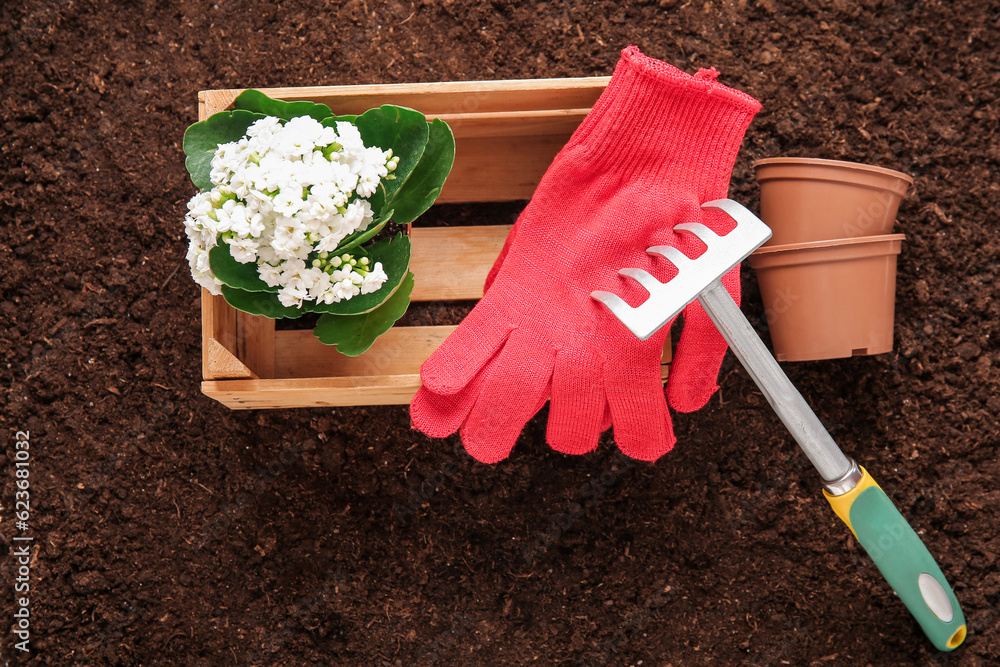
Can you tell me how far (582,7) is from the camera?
4.37 ft

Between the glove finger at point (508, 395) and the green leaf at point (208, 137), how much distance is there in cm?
51

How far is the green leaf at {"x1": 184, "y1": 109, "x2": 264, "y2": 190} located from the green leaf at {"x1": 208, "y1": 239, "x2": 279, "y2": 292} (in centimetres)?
11

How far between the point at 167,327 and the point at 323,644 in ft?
2.28

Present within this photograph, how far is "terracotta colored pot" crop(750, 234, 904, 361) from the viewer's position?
110cm

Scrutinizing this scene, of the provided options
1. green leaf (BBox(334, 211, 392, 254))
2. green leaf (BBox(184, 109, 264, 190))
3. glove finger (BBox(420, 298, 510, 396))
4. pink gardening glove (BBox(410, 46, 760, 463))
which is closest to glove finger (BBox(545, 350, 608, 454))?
pink gardening glove (BBox(410, 46, 760, 463))

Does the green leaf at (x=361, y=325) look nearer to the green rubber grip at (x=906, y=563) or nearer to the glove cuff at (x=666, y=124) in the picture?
the glove cuff at (x=666, y=124)

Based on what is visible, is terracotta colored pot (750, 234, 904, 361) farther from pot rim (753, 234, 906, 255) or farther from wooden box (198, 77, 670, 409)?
wooden box (198, 77, 670, 409)

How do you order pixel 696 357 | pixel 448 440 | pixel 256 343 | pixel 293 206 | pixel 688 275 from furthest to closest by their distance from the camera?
pixel 448 440, pixel 256 343, pixel 696 357, pixel 688 275, pixel 293 206

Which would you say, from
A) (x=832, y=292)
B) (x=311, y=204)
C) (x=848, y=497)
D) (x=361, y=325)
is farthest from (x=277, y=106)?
(x=848, y=497)

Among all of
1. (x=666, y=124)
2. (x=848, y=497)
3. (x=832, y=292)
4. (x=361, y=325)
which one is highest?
(x=666, y=124)

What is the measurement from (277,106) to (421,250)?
357 millimetres

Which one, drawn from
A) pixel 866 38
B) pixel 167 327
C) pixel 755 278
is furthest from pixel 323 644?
pixel 866 38

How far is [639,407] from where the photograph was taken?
1.04 m

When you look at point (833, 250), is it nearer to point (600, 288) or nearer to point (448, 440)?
point (600, 288)
